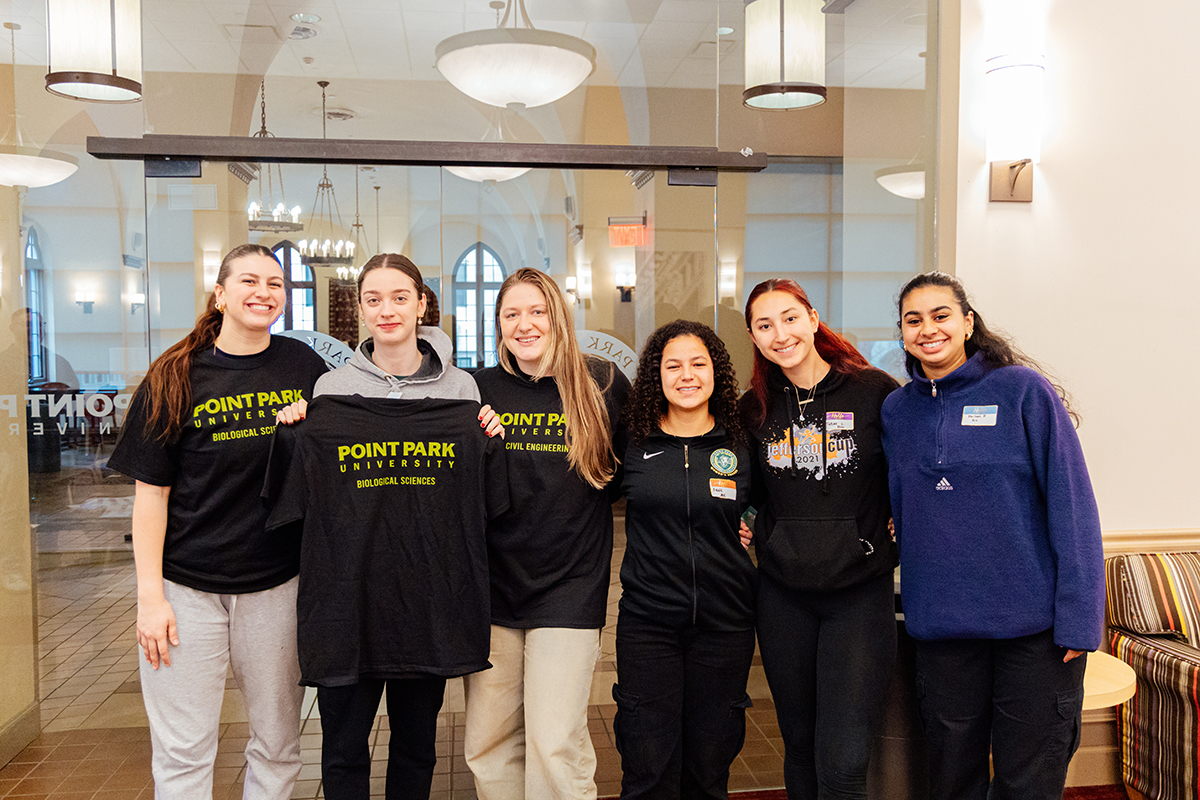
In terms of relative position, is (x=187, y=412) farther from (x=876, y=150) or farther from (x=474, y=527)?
(x=876, y=150)

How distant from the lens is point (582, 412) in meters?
2.25

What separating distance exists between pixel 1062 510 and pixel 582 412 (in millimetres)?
1281

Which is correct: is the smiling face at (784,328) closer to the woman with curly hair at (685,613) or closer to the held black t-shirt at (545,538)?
the woman with curly hair at (685,613)

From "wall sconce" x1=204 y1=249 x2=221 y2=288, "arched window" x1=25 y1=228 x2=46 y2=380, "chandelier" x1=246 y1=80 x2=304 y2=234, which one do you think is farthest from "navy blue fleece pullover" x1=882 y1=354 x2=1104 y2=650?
"arched window" x1=25 y1=228 x2=46 y2=380

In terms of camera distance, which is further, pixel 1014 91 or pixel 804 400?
pixel 1014 91

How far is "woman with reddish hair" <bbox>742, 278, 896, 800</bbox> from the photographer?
2.14 meters

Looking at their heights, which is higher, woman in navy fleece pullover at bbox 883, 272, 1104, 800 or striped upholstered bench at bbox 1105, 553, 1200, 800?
woman in navy fleece pullover at bbox 883, 272, 1104, 800

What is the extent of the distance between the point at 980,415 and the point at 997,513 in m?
0.26

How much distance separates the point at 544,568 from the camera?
2203 millimetres

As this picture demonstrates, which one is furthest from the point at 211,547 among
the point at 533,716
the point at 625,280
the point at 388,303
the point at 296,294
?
the point at 625,280

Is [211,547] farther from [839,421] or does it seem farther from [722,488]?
[839,421]

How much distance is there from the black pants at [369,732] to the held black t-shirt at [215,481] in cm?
39

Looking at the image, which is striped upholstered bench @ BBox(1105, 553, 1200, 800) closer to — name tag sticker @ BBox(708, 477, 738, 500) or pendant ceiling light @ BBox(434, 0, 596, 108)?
name tag sticker @ BBox(708, 477, 738, 500)

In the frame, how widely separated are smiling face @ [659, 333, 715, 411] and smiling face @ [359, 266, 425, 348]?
2.48ft
